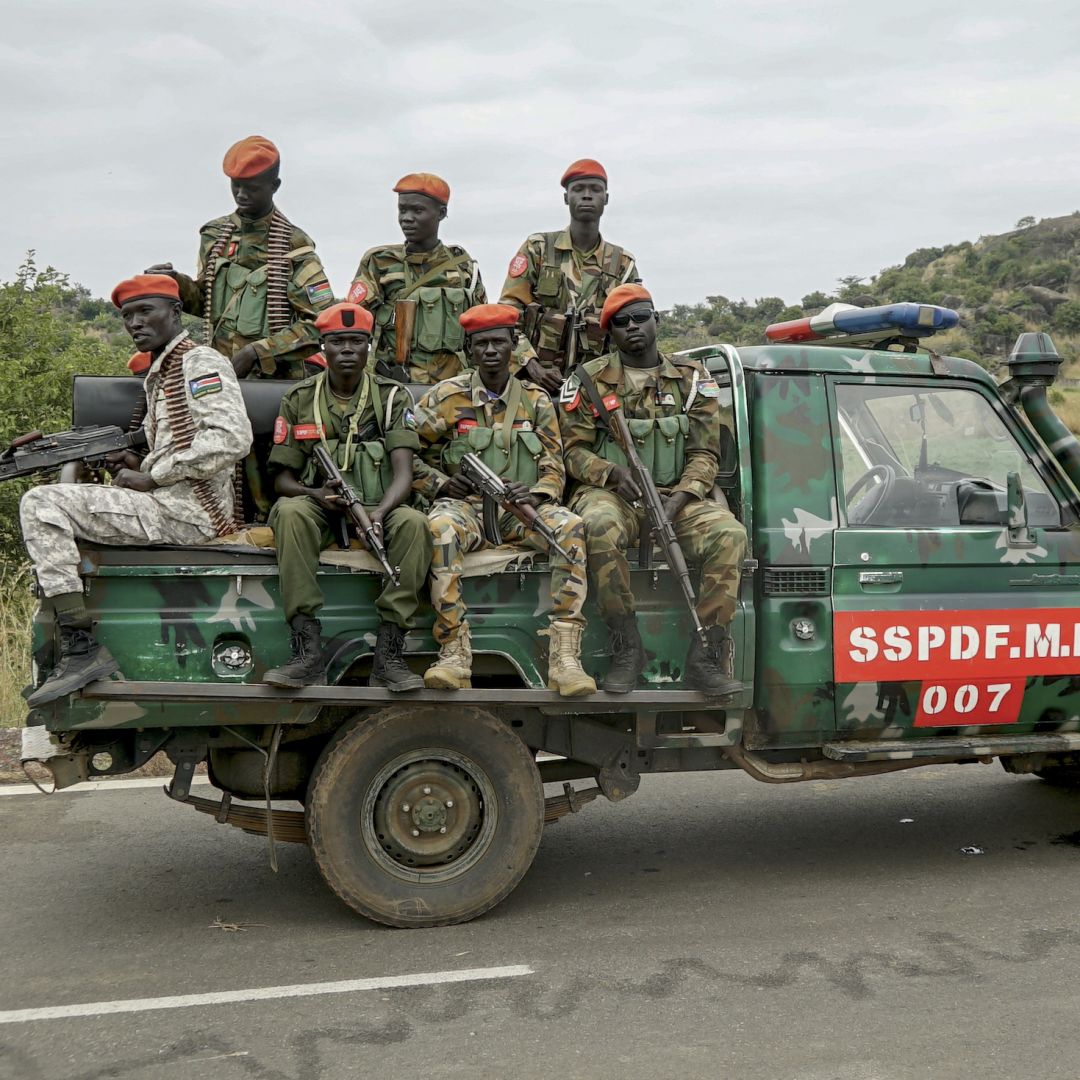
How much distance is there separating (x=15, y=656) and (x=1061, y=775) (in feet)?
21.3

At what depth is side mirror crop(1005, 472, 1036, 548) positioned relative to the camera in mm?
5195

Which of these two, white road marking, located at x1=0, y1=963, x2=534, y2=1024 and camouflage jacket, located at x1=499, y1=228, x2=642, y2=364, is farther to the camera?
camouflage jacket, located at x1=499, y1=228, x2=642, y2=364

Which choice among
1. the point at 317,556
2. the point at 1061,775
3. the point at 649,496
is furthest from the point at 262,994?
the point at 1061,775

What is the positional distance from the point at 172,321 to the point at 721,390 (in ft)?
7.28

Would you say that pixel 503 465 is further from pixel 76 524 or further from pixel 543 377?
pixel 76 524

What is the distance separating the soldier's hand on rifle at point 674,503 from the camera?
16.2ft

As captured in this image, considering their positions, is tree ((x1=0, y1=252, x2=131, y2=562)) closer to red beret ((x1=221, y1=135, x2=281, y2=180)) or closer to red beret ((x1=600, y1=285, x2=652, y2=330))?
red beret ((x1=221, y1=135, x2=281, y2=180))

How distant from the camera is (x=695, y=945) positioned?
4508 mm

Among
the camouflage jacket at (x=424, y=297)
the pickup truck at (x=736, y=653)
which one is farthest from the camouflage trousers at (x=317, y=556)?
the camouflage jacket at (x=424, y=297)

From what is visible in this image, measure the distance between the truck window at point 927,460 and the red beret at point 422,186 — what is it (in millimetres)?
2350

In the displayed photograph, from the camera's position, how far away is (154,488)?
15.8 ft

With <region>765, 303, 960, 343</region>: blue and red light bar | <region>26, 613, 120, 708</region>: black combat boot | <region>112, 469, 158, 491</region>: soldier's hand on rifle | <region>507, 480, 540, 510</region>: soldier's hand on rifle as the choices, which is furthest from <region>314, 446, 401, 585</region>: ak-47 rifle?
<region>765, 303, 960, 343</region>: blue and red light bar

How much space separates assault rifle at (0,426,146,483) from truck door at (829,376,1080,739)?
2839 mm

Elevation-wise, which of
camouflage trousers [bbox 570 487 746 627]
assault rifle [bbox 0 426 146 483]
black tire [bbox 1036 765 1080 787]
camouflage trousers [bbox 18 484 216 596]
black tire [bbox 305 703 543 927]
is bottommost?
black tire [bbox 1036 765 1080 787]
